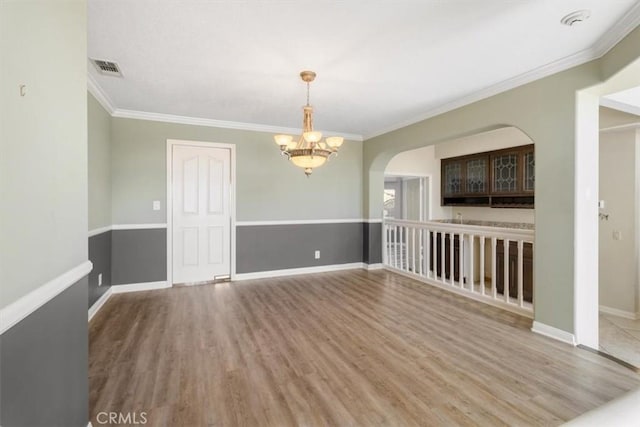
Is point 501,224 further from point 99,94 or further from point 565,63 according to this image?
point 99,94

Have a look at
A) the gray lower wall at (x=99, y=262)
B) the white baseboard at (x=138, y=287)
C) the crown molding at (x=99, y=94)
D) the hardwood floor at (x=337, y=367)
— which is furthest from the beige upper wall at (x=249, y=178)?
the hardwood floor at (x=337, y=367)

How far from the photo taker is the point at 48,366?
3.75 feet

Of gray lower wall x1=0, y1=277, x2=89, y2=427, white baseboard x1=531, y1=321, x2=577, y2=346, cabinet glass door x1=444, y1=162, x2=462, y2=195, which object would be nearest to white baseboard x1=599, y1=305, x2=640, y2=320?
white baseboard x1=531, y1=321, x2=577, y2=346

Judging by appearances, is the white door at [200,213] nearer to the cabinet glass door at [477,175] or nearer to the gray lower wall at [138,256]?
the gray lower wall at [138,256]

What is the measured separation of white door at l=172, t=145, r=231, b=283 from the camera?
4.47 meters

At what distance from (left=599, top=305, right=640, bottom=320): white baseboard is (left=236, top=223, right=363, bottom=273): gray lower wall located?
3578 mm

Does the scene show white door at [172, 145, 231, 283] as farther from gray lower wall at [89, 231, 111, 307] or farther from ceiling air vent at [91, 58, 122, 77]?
ceiling air vent at [91, 58, 122, 77]

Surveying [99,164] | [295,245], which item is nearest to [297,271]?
[295,245]

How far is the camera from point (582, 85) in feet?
8.23

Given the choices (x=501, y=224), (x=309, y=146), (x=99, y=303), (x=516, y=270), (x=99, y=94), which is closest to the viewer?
(x=309, y=146)

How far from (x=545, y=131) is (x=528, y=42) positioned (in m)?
0.85

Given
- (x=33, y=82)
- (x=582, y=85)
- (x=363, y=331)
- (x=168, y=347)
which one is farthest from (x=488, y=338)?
(x=33, y=82)

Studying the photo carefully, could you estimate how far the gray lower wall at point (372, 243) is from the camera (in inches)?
218

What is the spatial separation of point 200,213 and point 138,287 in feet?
4.35
